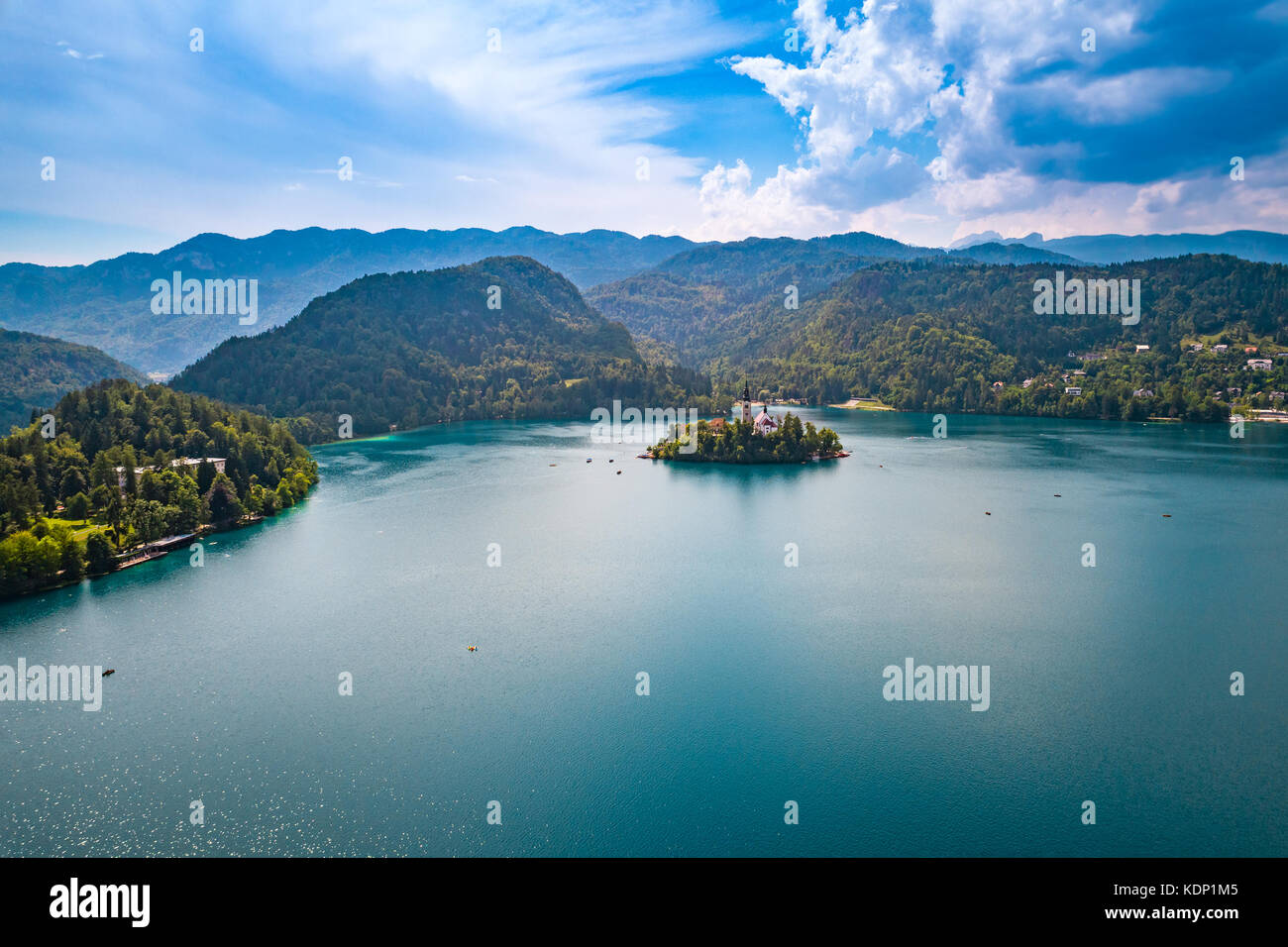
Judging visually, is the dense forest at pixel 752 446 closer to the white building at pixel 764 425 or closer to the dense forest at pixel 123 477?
the white building at pixel 764 425

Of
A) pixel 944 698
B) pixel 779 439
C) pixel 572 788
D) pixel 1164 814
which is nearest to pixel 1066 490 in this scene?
pixel 779 439

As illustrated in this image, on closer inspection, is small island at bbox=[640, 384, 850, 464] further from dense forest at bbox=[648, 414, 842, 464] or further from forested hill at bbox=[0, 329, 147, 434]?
forested hill at bbox=[0, 329, 147, 434]

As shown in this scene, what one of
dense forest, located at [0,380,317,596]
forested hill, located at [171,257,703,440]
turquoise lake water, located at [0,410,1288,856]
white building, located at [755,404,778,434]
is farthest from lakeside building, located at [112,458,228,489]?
white building, located at [755,404,778,434]

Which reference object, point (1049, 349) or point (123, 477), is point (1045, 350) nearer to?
point (1049, 349)

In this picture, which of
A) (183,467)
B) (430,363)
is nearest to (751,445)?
(183,467)

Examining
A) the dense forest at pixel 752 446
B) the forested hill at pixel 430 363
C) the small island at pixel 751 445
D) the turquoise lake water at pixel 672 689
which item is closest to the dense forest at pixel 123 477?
the turquoise lake water at pixel 672 689

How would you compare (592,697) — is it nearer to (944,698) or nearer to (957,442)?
(944,698)

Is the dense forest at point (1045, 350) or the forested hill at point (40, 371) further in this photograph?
the dense forest at point (1045, 350)

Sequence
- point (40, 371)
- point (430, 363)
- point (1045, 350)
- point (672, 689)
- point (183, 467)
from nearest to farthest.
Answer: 1. point (672, 689)
2. point (183, 467)
3. point (40, 371)
4. point (430, 363)
5. point (1045, 350)
